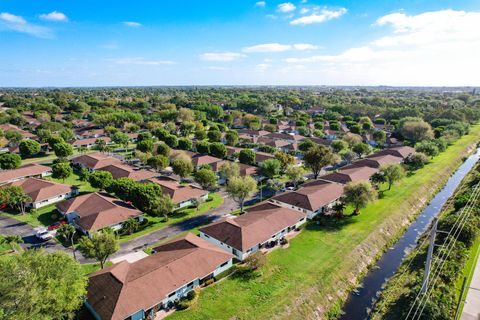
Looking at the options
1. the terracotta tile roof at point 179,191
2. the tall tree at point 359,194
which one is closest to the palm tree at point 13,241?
the terracotta tile roof at point 179,191

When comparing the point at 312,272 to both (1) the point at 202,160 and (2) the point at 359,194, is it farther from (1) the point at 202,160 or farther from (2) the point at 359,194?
(1) the point at 202,160

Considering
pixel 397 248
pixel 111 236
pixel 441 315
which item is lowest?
pixel 397 248

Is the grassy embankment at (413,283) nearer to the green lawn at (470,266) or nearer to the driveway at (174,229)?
the green lawn at (470,266)

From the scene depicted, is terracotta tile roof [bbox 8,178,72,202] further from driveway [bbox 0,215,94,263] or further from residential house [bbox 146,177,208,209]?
A: residential house [bbox 146,177,208,209]

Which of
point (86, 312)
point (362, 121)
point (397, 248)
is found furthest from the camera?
point (362, 121)

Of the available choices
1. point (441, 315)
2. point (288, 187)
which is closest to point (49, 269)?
point (441, 315)

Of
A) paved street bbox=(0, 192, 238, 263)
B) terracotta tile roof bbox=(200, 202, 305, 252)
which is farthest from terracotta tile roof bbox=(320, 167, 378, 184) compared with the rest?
paved street bbox=(0, 192, 238, 263)

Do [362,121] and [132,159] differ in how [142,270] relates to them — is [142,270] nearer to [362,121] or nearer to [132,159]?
[132,159]
